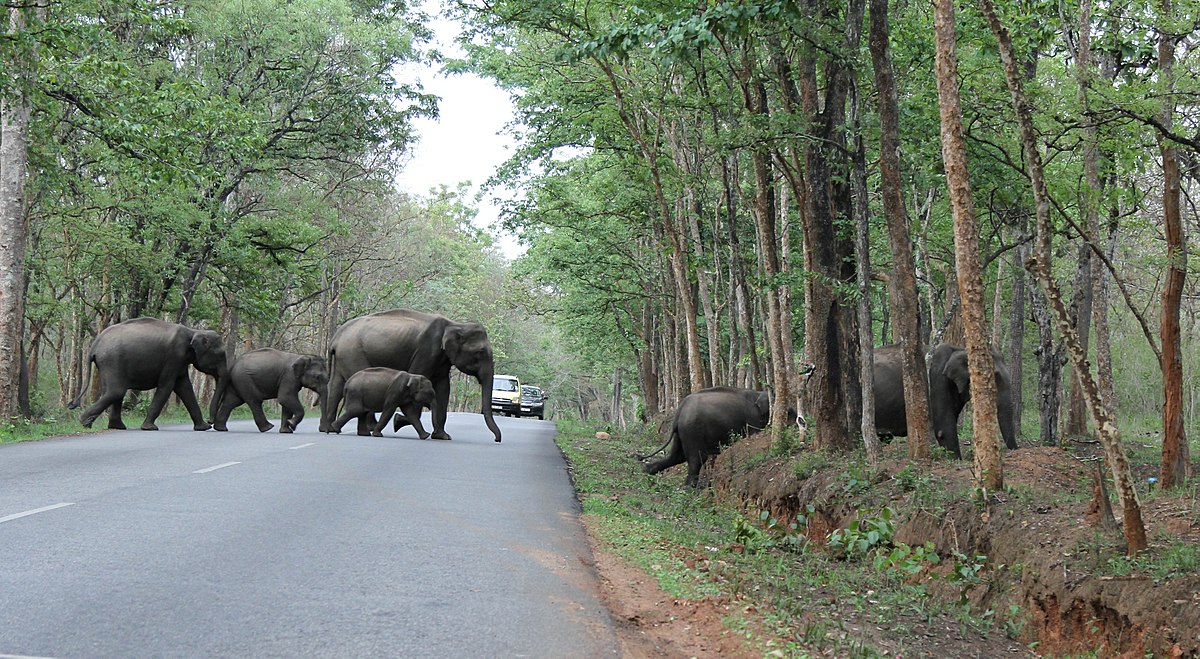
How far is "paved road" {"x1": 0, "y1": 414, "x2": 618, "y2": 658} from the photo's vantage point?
542cm

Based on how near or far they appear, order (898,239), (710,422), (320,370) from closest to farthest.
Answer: (898,239)
(710,422)
(320,370)

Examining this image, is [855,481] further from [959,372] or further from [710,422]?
[710,422]

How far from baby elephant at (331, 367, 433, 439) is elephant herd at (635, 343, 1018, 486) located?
18.0 feet

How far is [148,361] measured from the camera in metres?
21.6

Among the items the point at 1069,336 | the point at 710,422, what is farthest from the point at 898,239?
the point at 710,422

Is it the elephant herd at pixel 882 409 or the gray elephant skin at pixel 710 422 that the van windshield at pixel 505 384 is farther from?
the gray elephant skin at pixel 710 422

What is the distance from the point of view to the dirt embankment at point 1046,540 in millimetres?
7199

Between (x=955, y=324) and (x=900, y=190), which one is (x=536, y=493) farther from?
(x=955, y=324)

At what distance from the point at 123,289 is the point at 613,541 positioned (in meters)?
25.1

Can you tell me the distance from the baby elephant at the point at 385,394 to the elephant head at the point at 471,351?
2.16 metres

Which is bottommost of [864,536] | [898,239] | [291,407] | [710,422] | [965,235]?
[864,536]

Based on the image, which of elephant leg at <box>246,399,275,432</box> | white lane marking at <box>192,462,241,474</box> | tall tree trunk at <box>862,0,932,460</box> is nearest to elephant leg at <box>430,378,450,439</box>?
elephant leg at <box>246,399,275,432</box>

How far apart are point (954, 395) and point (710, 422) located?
383 cm

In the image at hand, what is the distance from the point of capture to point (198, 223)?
29.4 m
